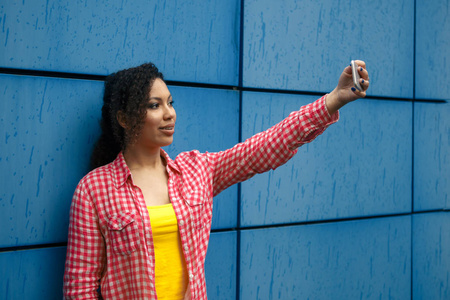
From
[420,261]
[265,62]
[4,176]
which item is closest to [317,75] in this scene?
[265,62]

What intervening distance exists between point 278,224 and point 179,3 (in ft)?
3.42

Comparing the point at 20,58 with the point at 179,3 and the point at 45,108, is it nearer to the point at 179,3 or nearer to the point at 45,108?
the point at 45,108

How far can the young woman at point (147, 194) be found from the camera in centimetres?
145

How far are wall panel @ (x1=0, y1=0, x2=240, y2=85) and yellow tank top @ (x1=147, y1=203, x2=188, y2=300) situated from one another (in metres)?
Result: 0.58

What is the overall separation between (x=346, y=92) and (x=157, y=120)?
596 millimetres

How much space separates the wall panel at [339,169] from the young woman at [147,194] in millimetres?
447

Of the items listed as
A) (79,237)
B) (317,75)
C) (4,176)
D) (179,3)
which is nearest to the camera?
(79,237)

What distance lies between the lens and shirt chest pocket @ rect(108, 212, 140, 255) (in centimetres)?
144

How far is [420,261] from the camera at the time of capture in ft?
8.59

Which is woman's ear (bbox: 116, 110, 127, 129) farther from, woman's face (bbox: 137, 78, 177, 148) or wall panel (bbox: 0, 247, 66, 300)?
wall panel (bbox: 0, 247, 66, 300)

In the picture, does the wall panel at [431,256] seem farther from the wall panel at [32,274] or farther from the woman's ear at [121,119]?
the wall panel at [32,274]

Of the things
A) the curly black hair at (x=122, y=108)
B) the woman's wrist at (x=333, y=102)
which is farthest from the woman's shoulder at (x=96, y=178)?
the woman's wrist at (x=333, y=102)

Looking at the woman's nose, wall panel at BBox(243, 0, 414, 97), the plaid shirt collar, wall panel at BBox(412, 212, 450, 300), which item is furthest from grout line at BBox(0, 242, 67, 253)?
wall panel at BBox(412, 212, 450, 300)

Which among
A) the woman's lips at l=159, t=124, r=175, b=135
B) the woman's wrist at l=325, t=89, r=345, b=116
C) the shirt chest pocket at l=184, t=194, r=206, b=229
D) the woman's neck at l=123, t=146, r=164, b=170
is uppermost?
the woman's wrist at l=325, t=89, r=345, b=116
